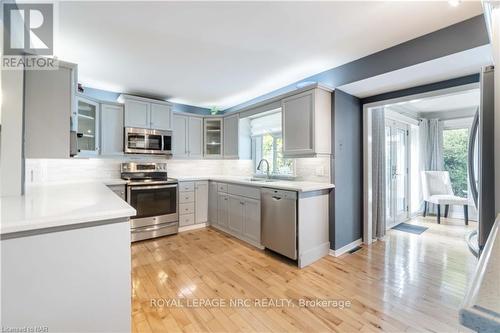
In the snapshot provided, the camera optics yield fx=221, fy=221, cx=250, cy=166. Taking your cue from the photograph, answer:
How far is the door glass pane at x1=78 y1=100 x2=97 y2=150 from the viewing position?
10.3 feet

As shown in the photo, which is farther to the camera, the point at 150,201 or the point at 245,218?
the point at 150,201

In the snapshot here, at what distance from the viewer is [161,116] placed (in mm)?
4023

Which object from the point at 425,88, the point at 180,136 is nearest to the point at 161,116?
the point at 180,136

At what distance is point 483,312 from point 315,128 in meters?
2.59

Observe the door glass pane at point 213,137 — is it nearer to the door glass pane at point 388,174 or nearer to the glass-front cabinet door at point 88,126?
the glass-front cabinet door at point 88,126

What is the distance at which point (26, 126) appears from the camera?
1.75 metres

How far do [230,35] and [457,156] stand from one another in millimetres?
5743

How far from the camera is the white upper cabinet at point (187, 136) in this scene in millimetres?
4281

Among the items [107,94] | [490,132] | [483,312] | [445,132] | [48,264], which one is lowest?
[48,264]

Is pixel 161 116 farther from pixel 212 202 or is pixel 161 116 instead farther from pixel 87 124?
pixel 212 202

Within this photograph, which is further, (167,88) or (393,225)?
(393,225)

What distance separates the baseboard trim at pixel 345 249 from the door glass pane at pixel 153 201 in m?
2.60

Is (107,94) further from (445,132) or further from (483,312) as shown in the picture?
(445,132)

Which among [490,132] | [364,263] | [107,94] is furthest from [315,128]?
[107,94]
